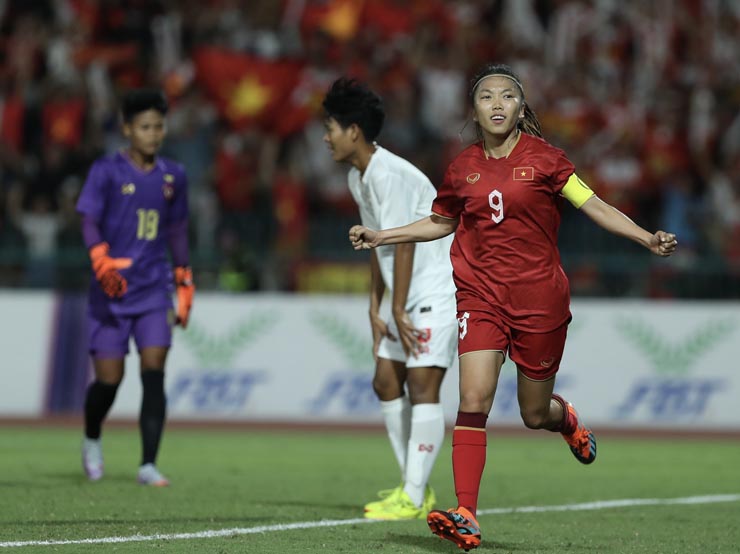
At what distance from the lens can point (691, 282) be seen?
53.1 ft

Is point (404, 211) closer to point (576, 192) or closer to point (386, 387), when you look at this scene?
point (386, 387)

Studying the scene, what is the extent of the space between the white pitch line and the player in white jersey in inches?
17.9

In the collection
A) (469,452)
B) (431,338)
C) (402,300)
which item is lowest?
(469,452)

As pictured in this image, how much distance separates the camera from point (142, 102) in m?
9.39

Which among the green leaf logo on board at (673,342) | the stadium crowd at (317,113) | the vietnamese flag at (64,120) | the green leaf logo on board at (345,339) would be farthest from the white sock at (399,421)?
the vietnamese flag at (64,120)

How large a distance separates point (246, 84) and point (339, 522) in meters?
11.1

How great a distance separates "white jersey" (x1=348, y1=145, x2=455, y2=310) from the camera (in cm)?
809

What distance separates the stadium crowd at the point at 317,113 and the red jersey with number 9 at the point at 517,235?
937 centimetres

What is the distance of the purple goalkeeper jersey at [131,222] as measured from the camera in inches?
376

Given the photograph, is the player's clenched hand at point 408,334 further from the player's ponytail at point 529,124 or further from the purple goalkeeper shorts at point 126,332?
the purple goalkeeper shorts at point 126,332

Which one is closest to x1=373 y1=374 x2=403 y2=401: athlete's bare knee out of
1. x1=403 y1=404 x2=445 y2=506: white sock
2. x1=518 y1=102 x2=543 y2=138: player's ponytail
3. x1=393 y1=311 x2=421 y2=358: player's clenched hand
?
x1=403 y1=404 x2=445 y2=506: white sock

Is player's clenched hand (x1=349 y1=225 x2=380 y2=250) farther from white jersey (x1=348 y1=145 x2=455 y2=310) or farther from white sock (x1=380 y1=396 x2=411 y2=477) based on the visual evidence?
white sock (x1=380 y1=396 x2=411 y2=477)

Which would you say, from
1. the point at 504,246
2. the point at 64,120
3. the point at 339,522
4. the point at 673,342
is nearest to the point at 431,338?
the point at 339,522

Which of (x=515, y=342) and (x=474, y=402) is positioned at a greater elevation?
(x=515, y=342)
